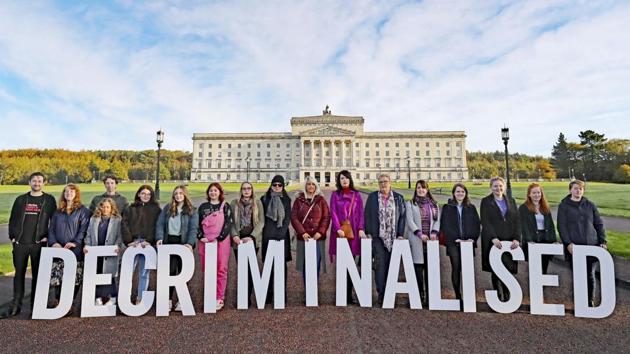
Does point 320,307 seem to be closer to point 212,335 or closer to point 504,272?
point 212,335

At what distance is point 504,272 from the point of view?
190 inches

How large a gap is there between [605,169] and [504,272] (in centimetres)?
7704

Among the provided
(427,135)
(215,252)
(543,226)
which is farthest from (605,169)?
(215,252)

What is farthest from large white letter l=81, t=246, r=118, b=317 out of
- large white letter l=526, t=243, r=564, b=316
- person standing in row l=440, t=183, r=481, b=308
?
large white letter l=526, t=243, r=564, b=316

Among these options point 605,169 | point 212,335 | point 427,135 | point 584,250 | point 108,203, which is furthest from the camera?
point 427,135

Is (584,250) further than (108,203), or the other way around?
(108,203)

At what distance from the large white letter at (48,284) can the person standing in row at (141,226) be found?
0.79 metres

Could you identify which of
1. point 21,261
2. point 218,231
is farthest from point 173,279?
point 21,261

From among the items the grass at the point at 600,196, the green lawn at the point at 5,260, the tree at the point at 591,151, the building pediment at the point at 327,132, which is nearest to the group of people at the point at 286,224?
the green lawn at the point at 5,260

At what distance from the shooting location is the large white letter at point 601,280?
447 centimetres

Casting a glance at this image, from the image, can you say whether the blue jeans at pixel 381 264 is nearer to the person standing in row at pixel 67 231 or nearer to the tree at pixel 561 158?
the person standing in row at pixel 67 231

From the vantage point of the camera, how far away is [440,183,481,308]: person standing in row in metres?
5.07

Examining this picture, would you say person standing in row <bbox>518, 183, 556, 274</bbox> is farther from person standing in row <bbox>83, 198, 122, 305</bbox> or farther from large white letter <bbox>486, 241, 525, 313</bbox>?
person standing in row <bbox>83, 198, 122, 305</bbox>

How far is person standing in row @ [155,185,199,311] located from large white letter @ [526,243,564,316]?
16.6ft
